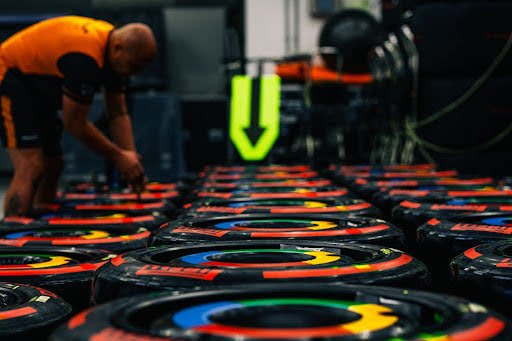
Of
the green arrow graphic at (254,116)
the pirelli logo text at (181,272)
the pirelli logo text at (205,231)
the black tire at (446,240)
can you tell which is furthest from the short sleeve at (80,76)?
the green arrow graphic at (254,116)

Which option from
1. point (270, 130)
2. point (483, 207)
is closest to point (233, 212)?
point (483, 207)

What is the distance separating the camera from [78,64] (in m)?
3.03

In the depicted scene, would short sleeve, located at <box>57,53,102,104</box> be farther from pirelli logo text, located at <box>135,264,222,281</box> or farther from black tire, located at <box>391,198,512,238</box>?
pirelli logo text, located at <box>135,264,222,281</box>

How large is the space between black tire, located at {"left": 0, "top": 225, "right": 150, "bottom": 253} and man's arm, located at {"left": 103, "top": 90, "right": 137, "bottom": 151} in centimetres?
169

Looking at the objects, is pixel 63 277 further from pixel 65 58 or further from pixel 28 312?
pixel 65 58

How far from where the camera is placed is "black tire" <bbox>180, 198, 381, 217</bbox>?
6.19 ft

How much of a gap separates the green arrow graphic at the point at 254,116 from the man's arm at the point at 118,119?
2.29 m

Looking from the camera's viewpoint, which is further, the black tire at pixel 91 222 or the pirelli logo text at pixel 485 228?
the black tire at pixel 91 222

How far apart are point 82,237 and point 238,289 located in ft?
2.72

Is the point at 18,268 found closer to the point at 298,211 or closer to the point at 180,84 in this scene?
the point at 298,211

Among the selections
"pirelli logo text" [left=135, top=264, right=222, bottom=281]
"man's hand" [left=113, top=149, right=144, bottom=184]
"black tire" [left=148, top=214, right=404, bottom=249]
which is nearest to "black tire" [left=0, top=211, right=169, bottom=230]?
"black tire" [left=148, top=214, right=404, bottom=249]

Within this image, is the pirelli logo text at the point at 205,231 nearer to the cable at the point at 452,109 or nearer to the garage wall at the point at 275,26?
the cable at the point at 452,109

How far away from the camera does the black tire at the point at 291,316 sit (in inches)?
31.0

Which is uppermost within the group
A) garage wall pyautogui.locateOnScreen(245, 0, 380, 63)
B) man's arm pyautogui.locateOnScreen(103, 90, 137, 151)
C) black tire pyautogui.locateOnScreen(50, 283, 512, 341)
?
garage wall pyautogui.locateOnScreen(245, 0, 380, 63)
